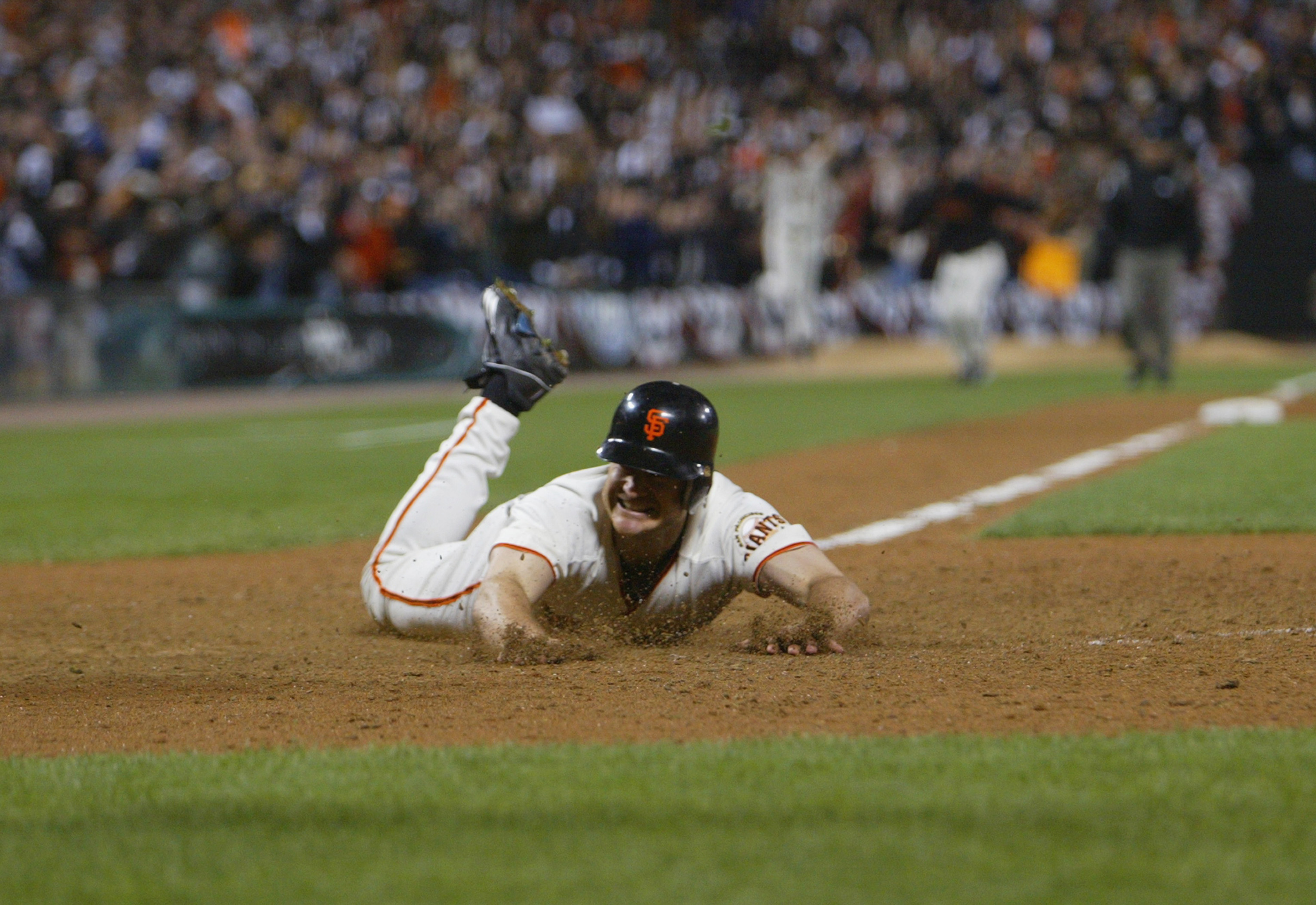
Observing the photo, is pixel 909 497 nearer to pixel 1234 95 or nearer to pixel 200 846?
pixel 200 846

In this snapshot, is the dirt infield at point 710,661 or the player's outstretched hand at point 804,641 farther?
the player's outstretched hand at point 804,641

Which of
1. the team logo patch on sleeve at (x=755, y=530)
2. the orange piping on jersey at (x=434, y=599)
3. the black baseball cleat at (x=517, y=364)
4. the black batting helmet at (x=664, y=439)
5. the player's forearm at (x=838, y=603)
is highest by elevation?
the black baseball cleat at (x=517, y=364)

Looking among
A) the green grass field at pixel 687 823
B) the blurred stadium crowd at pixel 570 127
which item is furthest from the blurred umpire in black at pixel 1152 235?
the green grass field at pixel 687 823

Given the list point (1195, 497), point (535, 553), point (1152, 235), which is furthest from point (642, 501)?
point (1152, 235)

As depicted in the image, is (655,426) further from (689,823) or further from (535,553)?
(689,823)

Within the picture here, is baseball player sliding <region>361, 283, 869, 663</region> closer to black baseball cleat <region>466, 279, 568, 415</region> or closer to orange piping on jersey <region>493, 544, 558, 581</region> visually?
orange piping on jersey <region>493, 544, 558, 581</region>

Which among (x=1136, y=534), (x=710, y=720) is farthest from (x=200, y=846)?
(x=1136, y=534)

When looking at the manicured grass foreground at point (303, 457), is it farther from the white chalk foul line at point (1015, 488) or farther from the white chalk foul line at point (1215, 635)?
the white chalk foul line at point (1215, 635)

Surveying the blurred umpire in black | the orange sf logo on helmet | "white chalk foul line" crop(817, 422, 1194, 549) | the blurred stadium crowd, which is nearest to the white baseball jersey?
the orange sf logo on helmet
